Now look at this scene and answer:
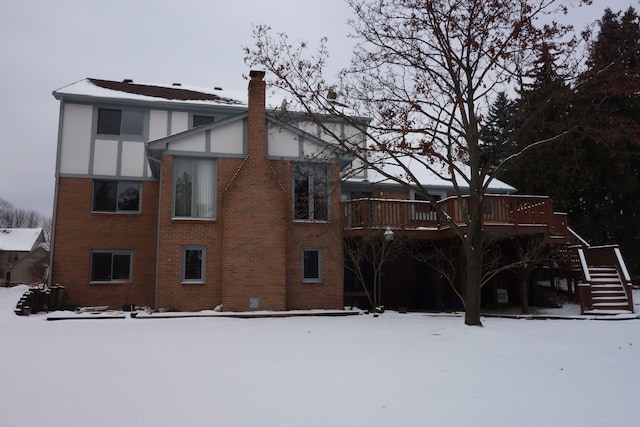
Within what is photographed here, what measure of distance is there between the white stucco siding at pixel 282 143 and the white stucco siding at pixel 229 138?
0.96 metres

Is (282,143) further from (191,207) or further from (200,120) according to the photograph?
(200,120)

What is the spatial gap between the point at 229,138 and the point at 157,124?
16.2ft

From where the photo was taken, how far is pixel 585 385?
18.6ft

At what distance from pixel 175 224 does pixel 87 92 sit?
292 inches

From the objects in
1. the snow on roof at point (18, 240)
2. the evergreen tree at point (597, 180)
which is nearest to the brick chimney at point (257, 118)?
the evergreen tree at point (597, 180)

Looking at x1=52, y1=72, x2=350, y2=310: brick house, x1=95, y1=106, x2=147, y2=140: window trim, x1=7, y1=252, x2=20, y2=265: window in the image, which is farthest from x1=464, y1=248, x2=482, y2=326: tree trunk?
x1=7, y1=252, x2=20, y2=265: window

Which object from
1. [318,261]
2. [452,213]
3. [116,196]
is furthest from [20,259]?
[452,213]

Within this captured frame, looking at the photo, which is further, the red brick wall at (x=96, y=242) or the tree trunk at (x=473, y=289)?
the red brick wall at (x=96, y=242)

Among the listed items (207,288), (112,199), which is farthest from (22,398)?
(112,199)

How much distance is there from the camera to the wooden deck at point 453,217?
15.4 meters

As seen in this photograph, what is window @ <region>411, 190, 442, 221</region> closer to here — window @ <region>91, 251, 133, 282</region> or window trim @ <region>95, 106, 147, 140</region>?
window @ <region>91, 251, 133, 282</region>

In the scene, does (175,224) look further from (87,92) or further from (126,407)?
(126,407)

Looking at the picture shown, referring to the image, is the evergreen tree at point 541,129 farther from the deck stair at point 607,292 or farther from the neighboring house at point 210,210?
the deck stair at point 607,292

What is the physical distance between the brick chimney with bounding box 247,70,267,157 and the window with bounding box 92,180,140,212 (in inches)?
237
